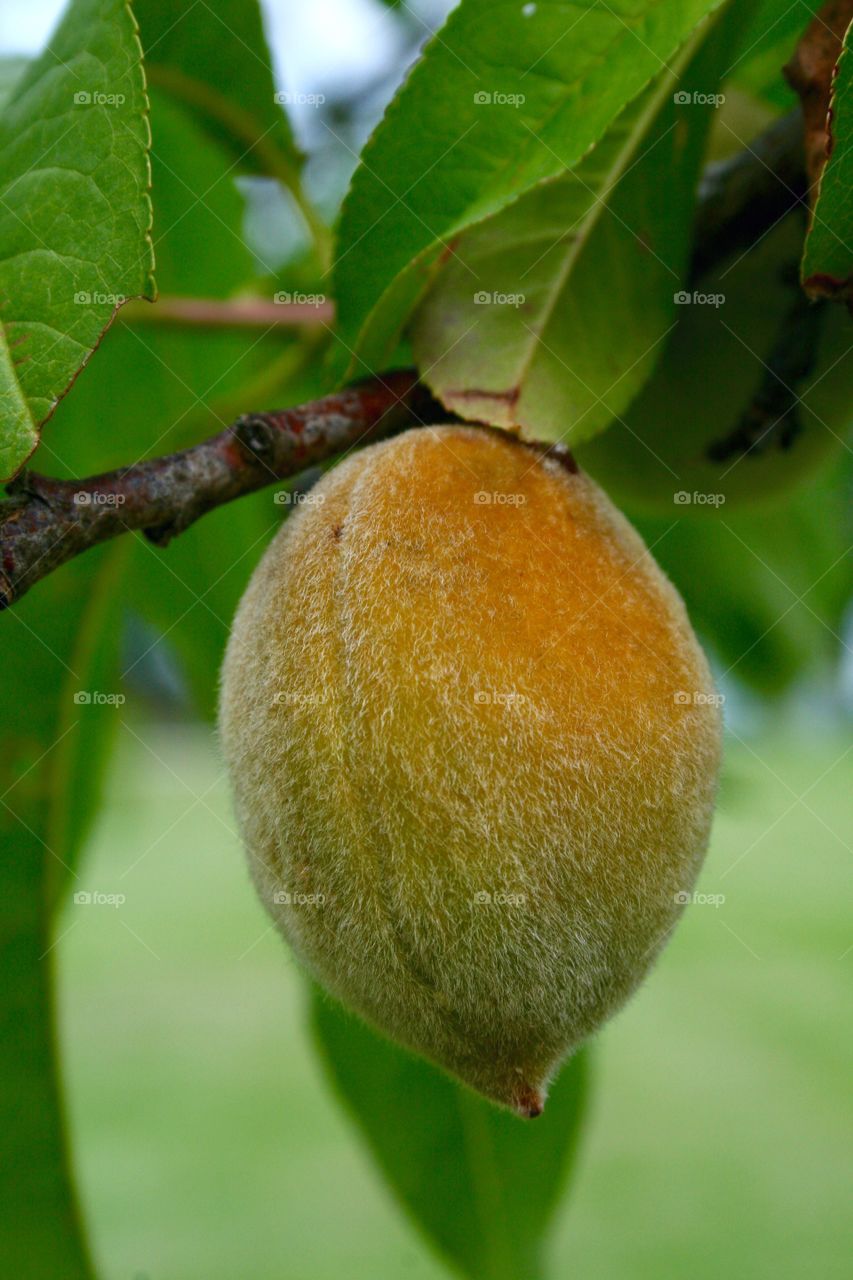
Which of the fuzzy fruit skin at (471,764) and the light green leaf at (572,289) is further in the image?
the light green leaf at (572,289)

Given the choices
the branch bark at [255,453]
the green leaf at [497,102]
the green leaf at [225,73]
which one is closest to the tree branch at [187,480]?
the branch bark at [255,453]

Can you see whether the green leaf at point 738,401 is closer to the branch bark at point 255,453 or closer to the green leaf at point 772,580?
the branch bark at point 255,453

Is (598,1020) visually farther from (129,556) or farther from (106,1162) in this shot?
(106,1162)

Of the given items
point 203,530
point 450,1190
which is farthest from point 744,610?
point 450,1190

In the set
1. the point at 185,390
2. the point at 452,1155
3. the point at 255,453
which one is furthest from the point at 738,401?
the point at 452,1155

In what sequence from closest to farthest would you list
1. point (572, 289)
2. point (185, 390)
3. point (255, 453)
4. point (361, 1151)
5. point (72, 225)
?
point (72, 225), point (255, 453), point (572, 289), point (185, 390), point (361, 1151)

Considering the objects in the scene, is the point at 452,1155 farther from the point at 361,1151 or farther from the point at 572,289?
the point at 572,289
